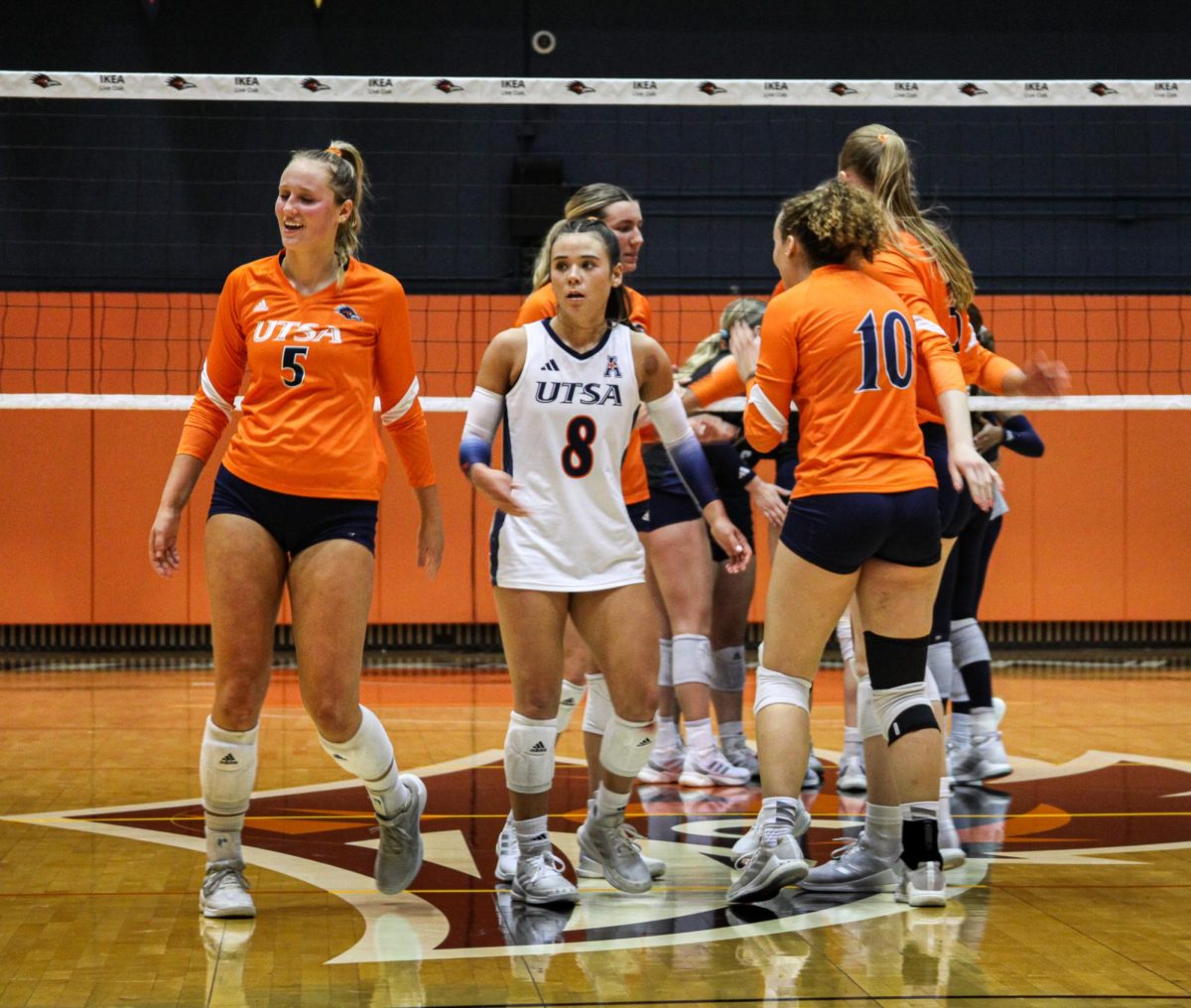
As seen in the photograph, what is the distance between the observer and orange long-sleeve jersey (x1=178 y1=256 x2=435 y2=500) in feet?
11.3

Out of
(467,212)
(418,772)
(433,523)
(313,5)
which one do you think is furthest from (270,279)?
(313,5)

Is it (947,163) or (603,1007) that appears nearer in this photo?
(603,1007)

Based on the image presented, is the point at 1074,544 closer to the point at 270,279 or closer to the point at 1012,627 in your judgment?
the point at 1012,627

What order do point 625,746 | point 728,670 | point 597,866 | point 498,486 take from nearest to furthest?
point 498,486 → point 625,746 → point 597,866 → point 728,670

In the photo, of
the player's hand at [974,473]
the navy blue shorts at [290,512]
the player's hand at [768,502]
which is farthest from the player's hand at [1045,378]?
the navy blue shorts at [290,512]

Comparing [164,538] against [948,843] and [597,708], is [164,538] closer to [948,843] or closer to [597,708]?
[597,708]

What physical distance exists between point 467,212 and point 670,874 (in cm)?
769

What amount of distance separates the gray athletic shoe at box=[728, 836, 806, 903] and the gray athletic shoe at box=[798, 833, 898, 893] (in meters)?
Result: 0.24

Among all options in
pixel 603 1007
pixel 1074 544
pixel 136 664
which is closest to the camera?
pixel 603 1007

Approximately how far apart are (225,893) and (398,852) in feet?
1.40

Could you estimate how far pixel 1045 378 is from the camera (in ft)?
12.2

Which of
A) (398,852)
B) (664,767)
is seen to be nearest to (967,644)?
(664,767)

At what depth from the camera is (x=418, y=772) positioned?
5.52 meters

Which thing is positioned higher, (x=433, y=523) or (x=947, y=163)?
(x=947, y=163)
